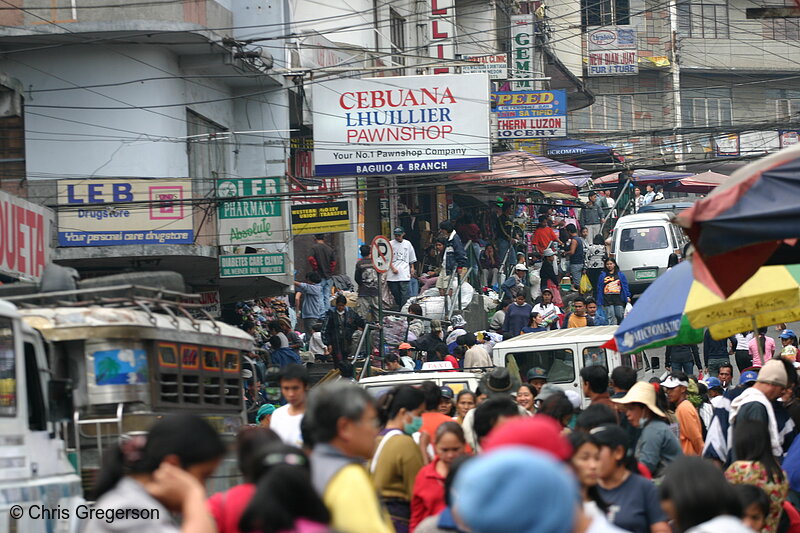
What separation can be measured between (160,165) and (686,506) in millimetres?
18826

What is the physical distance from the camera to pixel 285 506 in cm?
421

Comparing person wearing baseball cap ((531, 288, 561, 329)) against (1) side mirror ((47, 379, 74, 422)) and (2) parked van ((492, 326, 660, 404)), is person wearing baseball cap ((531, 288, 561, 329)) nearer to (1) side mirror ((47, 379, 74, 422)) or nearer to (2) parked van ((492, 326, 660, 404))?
(2) parked van ((492, 326, 660, 404))

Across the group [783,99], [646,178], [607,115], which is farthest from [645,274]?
[783,99]

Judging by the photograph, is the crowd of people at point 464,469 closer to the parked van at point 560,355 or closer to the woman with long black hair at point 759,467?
the woman with long black hair at point 759,467

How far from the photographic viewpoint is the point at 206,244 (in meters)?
22.8

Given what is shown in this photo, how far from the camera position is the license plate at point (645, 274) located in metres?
32.5

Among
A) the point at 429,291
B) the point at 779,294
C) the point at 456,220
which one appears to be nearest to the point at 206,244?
the point at 429,291

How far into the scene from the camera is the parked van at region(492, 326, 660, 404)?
709 inches

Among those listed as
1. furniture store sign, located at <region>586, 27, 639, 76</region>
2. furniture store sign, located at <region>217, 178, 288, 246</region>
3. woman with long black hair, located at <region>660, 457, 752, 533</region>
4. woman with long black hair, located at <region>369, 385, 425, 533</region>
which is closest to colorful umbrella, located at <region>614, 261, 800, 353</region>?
woman with long black hair, located at <region>369, 385, 425, 533</region>

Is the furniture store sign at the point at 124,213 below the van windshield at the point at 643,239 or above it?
above

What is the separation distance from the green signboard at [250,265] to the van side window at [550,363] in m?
5.80

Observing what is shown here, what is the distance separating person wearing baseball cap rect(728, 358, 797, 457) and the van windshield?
A: 915 inches

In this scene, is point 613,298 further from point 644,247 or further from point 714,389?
point 714,389

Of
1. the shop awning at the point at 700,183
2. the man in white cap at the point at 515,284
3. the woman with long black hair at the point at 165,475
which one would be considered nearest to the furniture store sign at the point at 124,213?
the man in white cap at the point at 515,284
